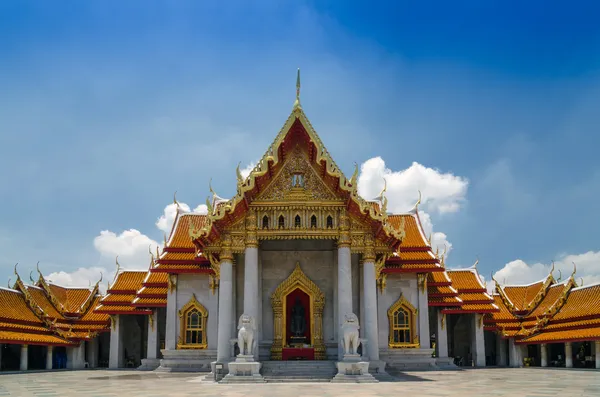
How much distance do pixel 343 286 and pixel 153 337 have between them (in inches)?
480

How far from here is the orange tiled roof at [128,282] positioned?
103 ft

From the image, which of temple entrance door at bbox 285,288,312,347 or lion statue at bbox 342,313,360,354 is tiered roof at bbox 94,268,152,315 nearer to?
temple entrance door at bbox 285,288,312,347

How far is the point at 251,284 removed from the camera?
1988 centimetres

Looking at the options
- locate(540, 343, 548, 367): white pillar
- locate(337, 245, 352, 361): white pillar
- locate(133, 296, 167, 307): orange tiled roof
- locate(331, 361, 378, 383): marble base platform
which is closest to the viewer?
locate(331, 361, 378, 383): marble base platform

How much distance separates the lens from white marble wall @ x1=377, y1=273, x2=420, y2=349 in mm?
25562

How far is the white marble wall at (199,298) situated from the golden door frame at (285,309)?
4.03m

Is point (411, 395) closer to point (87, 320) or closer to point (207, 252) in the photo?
point (207, 252)

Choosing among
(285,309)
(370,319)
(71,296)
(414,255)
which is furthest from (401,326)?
(71,296)

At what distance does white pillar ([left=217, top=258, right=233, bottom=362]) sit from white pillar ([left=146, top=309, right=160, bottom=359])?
9116 mm

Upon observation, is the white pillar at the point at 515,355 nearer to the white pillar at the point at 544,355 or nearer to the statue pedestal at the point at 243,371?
the white pillar at the point at 544,355

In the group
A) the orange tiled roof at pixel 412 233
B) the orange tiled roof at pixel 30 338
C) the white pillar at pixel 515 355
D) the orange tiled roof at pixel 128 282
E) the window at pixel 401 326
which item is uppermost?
the orange tiled roof at pixel 412 233

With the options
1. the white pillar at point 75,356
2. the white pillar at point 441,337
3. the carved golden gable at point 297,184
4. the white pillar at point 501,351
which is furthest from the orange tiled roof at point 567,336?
the white pillar at point 75,356

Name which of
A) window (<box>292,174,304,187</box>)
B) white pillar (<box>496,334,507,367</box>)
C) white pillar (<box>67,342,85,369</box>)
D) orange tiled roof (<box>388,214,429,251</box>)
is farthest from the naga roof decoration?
white pillar (<box>496,334,507,367</box>)

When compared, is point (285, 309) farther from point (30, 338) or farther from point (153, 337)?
point (30, 338)
